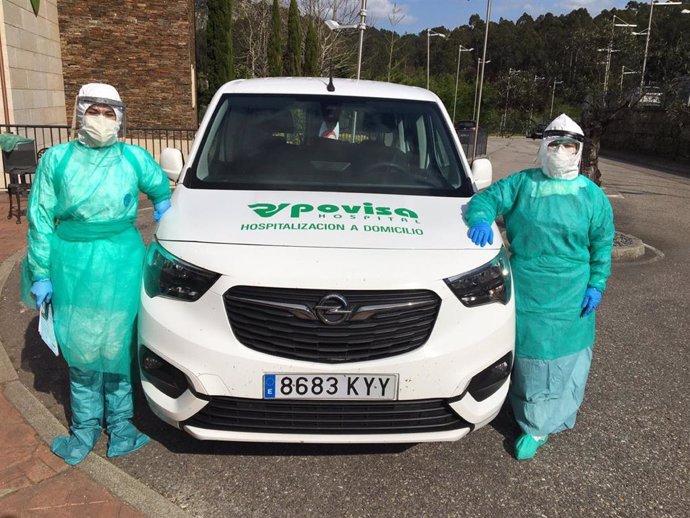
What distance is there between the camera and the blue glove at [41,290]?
279cm

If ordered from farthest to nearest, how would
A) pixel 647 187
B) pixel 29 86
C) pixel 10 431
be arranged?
pixel 647 187 → pixel 29 86 → pixel 10 431

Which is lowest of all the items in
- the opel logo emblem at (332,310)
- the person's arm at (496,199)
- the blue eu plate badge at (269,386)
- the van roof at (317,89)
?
the blue eu plate badge at (269,386)

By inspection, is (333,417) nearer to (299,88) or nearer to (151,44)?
(299,88)

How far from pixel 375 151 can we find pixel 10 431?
258cm

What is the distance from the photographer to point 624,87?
9086 millimetres

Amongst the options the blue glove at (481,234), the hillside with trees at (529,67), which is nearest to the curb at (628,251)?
the hillside with trees at (529,67)

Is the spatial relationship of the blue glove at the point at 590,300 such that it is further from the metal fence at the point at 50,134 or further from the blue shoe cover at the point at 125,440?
the metal fence at the point at 50,134

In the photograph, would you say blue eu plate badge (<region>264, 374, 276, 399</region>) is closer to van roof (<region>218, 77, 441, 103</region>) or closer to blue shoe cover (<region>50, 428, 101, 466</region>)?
blue shoe cover (<region>50, 428, 101, 466</region>)

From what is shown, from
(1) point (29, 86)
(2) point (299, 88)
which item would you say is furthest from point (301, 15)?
(2) point (299, 88)

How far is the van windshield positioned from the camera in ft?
11.4

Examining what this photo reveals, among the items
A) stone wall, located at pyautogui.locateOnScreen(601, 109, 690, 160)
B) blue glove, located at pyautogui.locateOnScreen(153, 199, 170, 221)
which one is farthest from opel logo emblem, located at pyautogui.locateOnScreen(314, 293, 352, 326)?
stone wall, located at pyautogui.locateOnScreen(601, 109, 690, 160)

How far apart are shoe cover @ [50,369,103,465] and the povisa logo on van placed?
117cm

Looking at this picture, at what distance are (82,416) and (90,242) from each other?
92cm

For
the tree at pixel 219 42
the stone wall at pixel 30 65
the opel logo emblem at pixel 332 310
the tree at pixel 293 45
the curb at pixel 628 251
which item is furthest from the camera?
the tree at pixel 293 45
